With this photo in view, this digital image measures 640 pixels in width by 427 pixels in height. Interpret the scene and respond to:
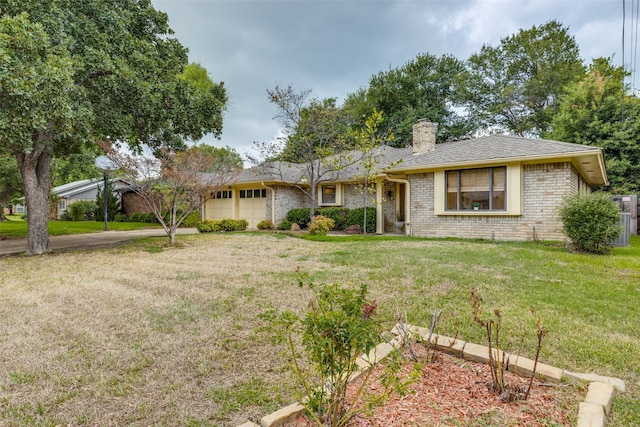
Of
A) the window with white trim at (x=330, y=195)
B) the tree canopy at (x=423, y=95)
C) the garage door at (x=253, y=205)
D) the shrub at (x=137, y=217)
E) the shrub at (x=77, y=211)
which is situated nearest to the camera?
the window with white trim at (x=330, y=195)

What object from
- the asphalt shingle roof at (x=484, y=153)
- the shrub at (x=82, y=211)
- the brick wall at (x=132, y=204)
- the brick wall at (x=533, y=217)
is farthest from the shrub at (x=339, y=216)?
the shrub at (x=82, y=211)

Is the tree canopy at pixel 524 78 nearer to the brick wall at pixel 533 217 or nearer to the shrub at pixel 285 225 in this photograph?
the brick wall at pixel 533 217

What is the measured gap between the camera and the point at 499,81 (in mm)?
25109

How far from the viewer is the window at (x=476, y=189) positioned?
400 inches

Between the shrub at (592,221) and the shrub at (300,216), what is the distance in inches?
383

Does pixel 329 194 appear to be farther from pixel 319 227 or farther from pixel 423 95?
pixel 423 95

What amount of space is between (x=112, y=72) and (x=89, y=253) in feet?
15.7

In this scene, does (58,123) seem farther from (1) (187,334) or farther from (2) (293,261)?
(1) (187,334)

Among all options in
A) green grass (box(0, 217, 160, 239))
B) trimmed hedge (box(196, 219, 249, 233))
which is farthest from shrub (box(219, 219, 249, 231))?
green grass (box(0, 217, 160, 239))

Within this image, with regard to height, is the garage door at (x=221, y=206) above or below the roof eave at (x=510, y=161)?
below

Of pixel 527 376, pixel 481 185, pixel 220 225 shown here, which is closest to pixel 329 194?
pixel 220 225

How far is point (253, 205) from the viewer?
669 inches

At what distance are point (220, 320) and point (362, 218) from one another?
10.2 m

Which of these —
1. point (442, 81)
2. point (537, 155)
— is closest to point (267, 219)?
point (537, 155)
